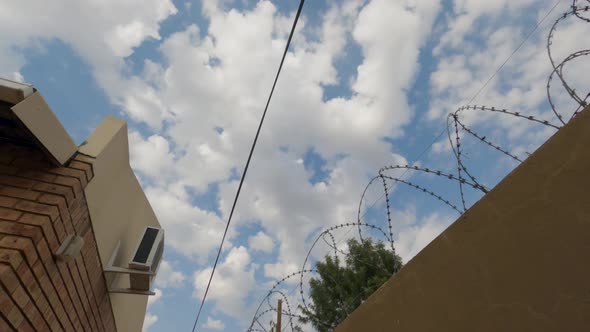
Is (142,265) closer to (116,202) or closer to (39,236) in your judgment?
(116,202)

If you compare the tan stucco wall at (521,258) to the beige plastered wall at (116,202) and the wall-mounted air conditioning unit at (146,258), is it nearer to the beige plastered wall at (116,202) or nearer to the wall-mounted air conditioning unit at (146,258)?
the beige plastered wall at (116,202)

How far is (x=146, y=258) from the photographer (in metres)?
3.93

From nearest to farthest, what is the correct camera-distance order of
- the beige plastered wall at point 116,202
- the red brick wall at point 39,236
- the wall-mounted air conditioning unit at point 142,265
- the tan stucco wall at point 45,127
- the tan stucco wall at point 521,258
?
the tan stucco wall at point 521,258, the red brick wall at point 39,236, the tan stucco wall at point 45,127, the beige plastered wall at point 116,202, the wall-mounted air conditioning unit at point 142,265

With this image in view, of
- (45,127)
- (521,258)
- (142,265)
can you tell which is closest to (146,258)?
(142,265)

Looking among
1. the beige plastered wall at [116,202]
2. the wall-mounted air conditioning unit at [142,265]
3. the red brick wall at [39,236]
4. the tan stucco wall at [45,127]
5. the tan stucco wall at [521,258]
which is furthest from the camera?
the wall-mounted air conditioning unit at [142,265]

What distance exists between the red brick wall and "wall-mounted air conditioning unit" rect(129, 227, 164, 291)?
0.82 meters

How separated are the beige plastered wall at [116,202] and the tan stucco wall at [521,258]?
2886 millimetres

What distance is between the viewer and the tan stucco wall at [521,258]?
4.83ft

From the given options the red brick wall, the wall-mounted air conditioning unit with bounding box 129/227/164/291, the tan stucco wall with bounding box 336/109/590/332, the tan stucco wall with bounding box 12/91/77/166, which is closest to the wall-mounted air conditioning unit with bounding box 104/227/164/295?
the wall-mounted air conditioning unit with bounding box 129/227/164/291

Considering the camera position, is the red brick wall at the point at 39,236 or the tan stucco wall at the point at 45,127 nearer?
the red brick wall at the point at 39,236

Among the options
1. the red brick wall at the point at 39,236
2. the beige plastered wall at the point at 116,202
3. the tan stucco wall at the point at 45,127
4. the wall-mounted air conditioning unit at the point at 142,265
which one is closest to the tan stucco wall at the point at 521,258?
the red brick wall at the point at 39,236

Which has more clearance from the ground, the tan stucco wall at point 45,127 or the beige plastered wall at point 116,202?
the beige plastered wall at point 116,202

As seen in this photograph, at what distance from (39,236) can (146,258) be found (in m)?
2.00

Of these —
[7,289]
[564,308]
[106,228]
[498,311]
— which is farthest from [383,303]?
[106,228]
